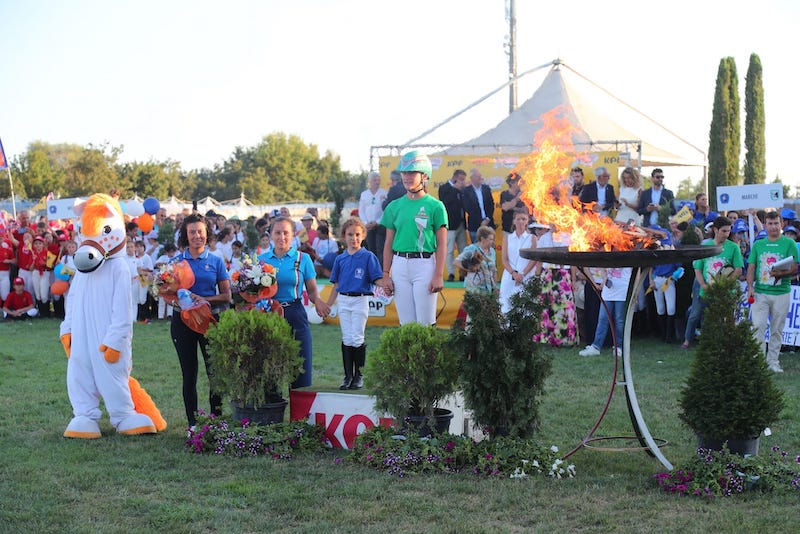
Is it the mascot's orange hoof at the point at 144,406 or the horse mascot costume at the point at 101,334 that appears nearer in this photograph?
the horse mascot costume at the point at 101,334

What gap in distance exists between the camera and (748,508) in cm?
544

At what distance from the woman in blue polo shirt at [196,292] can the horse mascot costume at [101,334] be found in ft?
1.52

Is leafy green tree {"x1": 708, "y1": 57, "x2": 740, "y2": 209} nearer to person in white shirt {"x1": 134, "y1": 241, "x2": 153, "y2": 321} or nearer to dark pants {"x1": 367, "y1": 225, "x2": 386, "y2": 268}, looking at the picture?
dark pants {"x1": 367, "y1": 225, "x2": 386, "y2": 268}

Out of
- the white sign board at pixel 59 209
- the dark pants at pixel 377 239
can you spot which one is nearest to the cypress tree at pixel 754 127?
the dark pants at pixel 377 239

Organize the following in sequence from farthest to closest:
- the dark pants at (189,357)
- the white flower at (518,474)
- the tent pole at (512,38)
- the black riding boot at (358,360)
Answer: the tent pole at (512,38) < the black riding boot at (358,360) < the dark pants at (189,357) < the white flower at (518,474)

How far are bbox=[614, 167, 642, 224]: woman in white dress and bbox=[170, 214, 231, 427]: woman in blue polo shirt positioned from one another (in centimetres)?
865

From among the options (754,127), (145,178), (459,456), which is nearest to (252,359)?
(459,456)

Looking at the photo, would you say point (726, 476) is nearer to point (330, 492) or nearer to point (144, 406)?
point (330, 492)

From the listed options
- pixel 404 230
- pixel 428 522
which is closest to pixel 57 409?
pixel 404 230

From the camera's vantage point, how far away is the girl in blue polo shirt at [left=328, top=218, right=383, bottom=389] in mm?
9289

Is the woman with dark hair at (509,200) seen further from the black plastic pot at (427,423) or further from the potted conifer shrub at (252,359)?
the black plastic pot at (427,423)

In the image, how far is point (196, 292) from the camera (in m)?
7.80

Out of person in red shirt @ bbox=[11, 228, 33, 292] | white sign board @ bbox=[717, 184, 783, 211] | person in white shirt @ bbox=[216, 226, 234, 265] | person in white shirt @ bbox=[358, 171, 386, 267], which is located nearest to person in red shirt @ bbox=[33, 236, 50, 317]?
person in red shirt @ bbox=[11, 228, 33, 292]

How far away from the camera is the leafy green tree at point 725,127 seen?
38.8 metres
